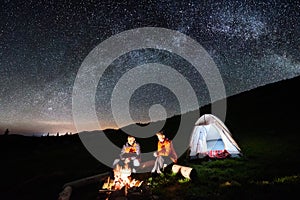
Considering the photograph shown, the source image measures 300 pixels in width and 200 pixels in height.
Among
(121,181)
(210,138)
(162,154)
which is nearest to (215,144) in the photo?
(210,138)

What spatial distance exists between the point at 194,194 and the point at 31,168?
16.1 metres

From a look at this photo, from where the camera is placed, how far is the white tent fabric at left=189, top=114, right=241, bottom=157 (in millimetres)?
13140

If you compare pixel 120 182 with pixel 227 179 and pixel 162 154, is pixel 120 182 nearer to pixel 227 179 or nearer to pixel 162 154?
pixel 162 154

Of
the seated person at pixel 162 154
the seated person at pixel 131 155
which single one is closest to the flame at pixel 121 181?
the seated person at pixel 162 154

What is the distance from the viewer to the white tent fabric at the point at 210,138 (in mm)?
13140

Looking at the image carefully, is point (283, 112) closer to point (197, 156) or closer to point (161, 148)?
point (197, 156)

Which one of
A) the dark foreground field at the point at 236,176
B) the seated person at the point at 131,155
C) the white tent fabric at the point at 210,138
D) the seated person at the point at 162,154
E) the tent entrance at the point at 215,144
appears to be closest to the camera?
the dark foreground field at the point at 236,176

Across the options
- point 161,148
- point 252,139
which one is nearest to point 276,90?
point 252,139

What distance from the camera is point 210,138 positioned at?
45.5ft

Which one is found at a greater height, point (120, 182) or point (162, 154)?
point (162, 154)

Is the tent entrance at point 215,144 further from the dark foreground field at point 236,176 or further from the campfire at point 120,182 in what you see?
the campfire at point 120,182

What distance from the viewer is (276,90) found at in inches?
1484

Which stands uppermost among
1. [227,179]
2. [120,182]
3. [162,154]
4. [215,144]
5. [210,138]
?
[210,138]

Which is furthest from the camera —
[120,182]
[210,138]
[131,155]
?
[210,138]
